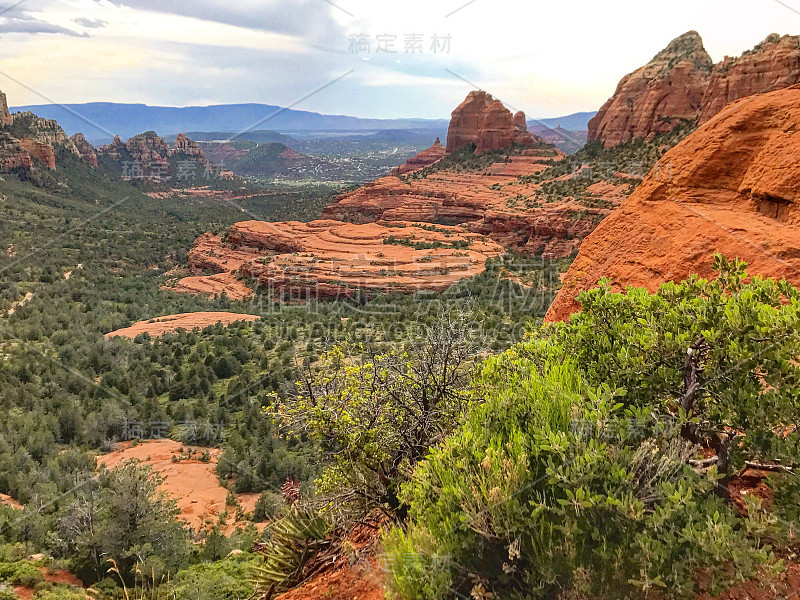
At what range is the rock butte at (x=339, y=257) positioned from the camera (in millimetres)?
31688

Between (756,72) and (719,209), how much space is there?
3847 centimetres

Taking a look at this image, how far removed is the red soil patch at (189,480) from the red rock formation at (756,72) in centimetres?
3879

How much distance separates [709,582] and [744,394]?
51.5 inches

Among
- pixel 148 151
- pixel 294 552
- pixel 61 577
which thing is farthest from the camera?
pixel 148 151

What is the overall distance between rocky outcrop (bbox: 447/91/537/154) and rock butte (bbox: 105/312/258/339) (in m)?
62.1

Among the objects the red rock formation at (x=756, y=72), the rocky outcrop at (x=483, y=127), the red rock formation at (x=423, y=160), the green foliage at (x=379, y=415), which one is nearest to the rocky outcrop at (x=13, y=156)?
the red rock formation at (x=423, y=160)

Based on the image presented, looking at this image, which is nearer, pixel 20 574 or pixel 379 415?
pixel 379 415

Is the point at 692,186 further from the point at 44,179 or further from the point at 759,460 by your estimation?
the point at 44,179

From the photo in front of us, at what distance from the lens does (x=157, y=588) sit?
23.1 feet

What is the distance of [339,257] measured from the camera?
37.3 metres

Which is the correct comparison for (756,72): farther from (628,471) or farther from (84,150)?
(84,150)

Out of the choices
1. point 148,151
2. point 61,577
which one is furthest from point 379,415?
point 148,151

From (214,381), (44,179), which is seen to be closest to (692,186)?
(214,381)

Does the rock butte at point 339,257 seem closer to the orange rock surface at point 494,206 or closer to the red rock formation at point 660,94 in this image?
the orange rock surface at point 494,206
